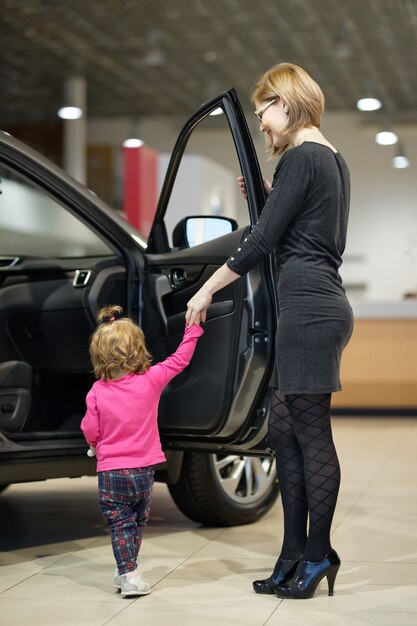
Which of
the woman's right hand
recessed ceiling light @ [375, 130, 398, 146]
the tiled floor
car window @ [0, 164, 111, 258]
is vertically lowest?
the tiled floor

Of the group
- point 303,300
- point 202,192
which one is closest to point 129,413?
point 303,300

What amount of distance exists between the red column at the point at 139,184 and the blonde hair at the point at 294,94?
10.3 m

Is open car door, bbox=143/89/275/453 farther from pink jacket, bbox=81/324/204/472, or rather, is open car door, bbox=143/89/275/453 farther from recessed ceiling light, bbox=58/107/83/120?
recessed ceiling light, bbox=58/107/83/120

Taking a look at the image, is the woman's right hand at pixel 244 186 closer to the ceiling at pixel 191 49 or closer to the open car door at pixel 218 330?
the open car door at pixel 218 330

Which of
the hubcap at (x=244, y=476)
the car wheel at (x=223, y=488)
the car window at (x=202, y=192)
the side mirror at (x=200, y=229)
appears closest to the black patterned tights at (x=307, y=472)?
the side mirror at (x=200, y=229)

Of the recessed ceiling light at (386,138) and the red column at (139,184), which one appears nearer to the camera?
the red column at (139,184)

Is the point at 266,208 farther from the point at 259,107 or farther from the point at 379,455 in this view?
the point at 379,455

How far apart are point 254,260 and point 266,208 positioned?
0.49 ft

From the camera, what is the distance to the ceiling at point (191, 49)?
12062 millimetres

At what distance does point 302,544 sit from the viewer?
125 inches

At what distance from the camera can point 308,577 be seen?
10.2ft

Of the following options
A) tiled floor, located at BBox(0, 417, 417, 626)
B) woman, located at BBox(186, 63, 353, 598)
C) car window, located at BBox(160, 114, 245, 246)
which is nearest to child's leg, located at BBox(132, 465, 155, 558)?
tiled floor, located at BBox(0, 417, 417, 626)

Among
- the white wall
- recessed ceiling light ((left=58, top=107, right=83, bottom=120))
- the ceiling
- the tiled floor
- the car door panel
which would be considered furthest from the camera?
recessed ceiling light ((left=58, top=107, right=83, bottom=120))

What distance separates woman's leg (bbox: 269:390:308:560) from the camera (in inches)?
125
